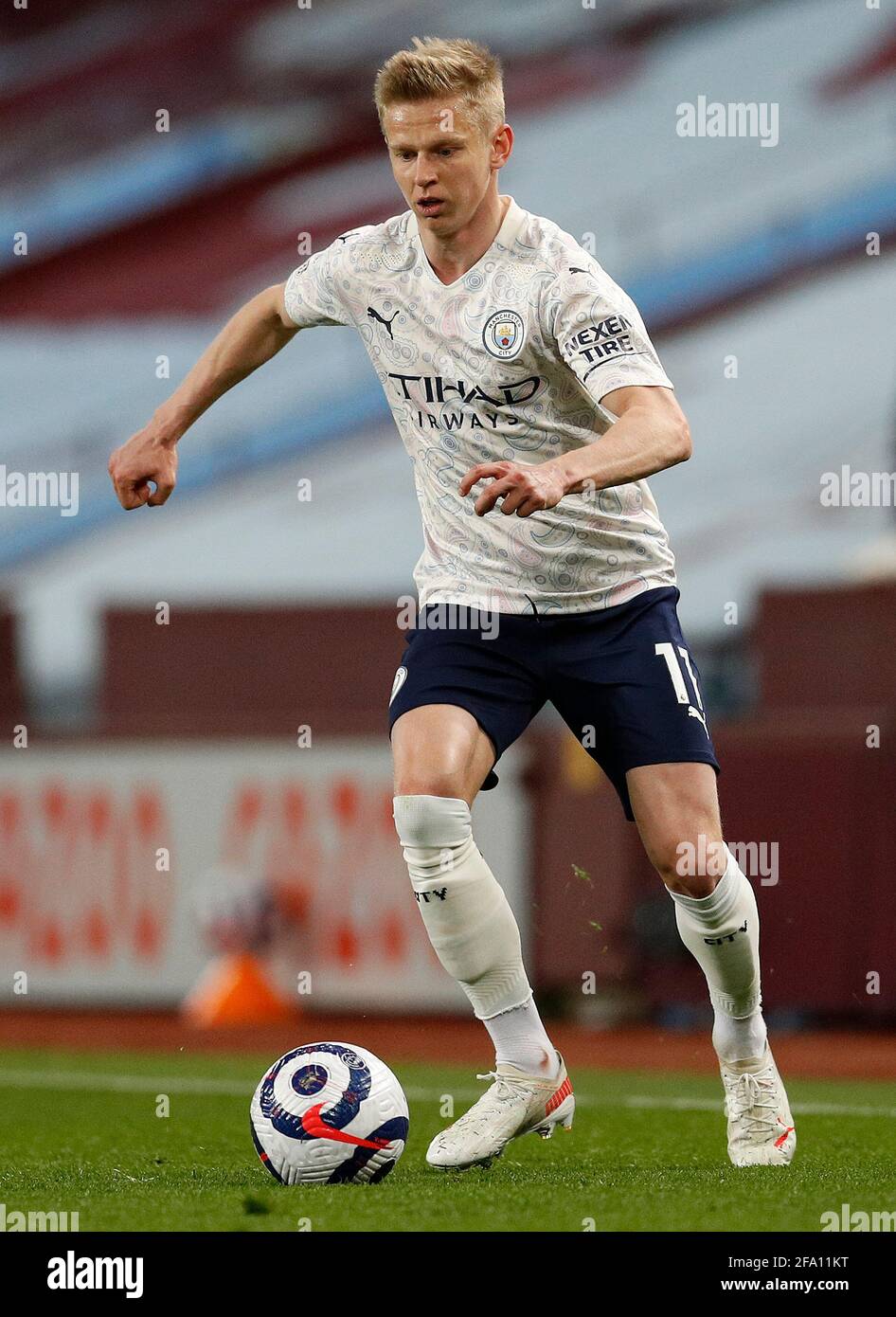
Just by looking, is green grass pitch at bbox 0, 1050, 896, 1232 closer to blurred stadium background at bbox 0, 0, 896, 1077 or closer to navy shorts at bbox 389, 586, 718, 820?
navy shorts at bbox 389, 586, 718, 820

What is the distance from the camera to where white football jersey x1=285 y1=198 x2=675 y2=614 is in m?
4.41

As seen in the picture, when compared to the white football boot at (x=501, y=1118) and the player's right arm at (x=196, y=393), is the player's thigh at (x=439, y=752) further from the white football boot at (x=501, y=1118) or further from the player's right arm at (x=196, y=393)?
the player's right arm at (x=196, y=393)

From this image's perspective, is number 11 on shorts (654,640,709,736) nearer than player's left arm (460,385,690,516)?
No

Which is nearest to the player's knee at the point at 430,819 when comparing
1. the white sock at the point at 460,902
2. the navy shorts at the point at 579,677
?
the white sock at the point at 460,902

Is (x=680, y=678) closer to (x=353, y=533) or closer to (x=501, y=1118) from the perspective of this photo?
(x=501, y=1118)

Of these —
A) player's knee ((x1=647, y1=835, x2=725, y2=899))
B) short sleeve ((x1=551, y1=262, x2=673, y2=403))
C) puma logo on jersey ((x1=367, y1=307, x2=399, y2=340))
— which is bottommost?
player's knee ((x1=647, y1=835, x2=725, y2=899))

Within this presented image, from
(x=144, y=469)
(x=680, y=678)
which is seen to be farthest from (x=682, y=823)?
(x=144, y=469)

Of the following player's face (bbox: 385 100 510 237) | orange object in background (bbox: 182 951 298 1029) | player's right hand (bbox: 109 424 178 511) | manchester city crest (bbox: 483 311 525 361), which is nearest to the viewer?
player's face (bbox: 385 100 510 237)

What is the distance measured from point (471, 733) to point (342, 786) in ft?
24.0

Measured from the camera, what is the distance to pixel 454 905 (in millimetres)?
4445

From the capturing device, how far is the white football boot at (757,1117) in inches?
178

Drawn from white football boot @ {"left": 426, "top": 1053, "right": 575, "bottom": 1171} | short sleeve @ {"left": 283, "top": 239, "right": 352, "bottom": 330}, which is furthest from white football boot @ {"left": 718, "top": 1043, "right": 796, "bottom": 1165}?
short sleeve @ {"left": 283, "top": 239, "right": 352, "bottom": 330}

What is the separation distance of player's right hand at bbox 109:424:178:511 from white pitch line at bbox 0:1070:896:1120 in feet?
9.03
